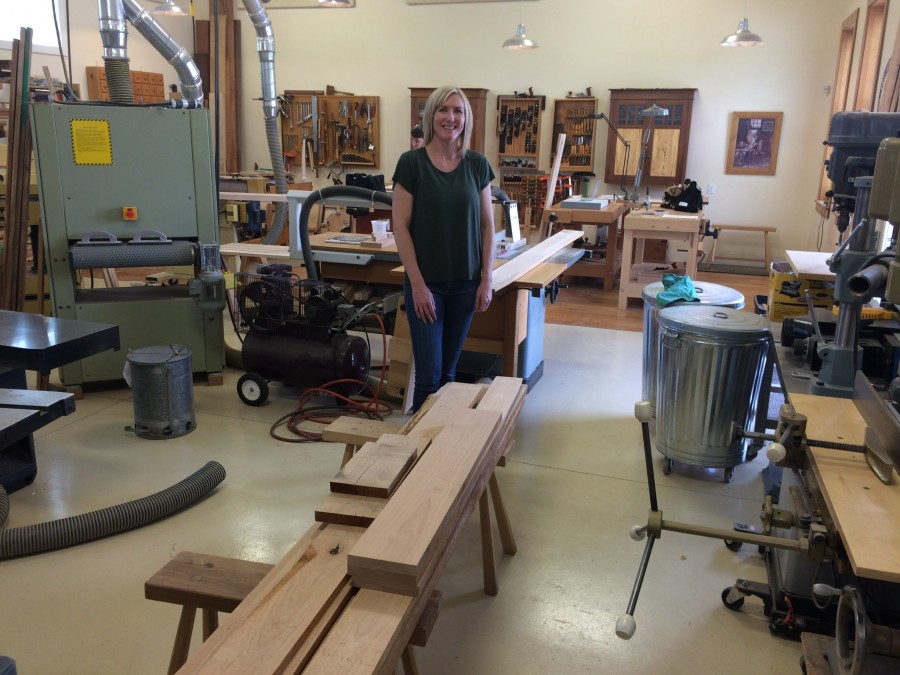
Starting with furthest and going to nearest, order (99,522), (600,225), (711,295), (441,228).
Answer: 1. (600,225)
2. (711,295)
3. (441,228)
4. (99,522)

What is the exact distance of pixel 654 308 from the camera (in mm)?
3461

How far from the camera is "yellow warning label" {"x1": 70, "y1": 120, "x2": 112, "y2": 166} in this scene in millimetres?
3533

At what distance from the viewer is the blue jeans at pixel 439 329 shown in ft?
9.36

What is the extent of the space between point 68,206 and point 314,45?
6.88 meters

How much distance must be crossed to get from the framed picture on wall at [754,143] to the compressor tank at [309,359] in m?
6.29

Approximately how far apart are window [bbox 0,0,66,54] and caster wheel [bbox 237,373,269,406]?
594 centimetres

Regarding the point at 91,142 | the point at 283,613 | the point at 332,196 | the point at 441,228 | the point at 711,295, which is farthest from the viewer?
the point at 332,196

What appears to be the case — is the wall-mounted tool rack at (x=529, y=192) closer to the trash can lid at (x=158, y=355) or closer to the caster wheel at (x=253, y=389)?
the caster wheel at (x=253, y=389)

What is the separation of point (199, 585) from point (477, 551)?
3.76 ft

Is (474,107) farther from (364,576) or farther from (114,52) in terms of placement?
(364,576)

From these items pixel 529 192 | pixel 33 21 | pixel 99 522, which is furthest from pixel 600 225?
pixel 33 21

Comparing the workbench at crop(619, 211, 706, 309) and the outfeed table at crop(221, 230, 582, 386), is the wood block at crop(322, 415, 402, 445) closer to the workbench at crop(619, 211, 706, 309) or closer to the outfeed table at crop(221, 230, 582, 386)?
the outfeed table at crop(221, 230, 582, 386)

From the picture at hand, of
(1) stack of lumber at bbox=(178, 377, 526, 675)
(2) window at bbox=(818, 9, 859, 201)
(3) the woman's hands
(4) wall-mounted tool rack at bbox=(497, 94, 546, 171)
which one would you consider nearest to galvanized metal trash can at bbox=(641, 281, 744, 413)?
(3) the woman's hands

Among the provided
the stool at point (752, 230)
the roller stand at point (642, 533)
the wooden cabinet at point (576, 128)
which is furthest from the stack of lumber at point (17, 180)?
the stool at point (752, 230)
